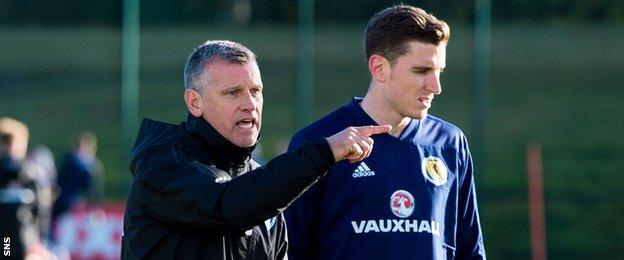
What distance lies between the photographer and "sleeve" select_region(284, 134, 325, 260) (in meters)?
4.67

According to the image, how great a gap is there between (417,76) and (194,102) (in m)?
1.01

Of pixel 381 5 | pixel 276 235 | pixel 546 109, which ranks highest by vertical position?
pixel 381 5

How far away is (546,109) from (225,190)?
13226 millimetres

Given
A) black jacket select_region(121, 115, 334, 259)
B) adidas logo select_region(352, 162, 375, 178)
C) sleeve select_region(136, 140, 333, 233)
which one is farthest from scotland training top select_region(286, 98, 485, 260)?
sleeve select_region(136, 140, 333, 233)

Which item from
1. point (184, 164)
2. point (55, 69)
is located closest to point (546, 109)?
point (55, 69)

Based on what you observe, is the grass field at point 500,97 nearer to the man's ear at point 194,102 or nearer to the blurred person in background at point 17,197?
the blurred person in background at point 17,197

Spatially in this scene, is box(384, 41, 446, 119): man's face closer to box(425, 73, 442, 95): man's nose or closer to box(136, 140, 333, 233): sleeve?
box(425, 73, 442, 95): man's nose

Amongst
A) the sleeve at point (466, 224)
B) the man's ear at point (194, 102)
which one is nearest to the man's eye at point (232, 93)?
the man's ear at point (194, 102)

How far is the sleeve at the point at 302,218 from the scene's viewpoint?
467 cm

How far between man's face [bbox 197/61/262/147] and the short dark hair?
89cm

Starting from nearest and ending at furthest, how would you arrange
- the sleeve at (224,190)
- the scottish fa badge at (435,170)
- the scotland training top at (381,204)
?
the sleeve at (224,190), the scotland training top at (381,204), the scottish fa badge at (435,170)

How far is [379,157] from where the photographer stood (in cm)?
474

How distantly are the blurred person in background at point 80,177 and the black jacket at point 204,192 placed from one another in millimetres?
12959

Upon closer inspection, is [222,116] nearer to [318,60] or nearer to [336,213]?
[336,213]
